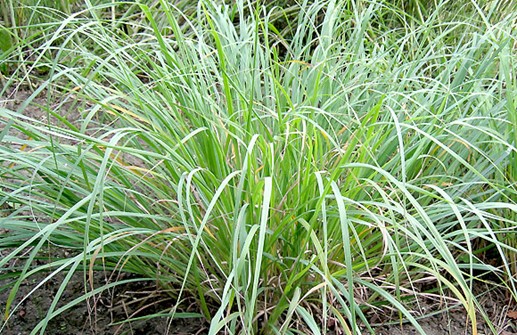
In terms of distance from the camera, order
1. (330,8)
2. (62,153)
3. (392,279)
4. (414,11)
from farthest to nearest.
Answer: (414,11)
(330,8)
(392,279)
(62,153)

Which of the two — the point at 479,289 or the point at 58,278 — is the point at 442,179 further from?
the point at 58,278

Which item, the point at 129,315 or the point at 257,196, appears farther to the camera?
the point at 129,315

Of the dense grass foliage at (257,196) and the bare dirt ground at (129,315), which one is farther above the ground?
the dense grass foliage at (257,196)

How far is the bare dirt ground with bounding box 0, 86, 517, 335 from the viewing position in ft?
6.51

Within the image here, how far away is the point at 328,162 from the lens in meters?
2.13

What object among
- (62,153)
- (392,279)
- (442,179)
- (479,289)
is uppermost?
(62,153)

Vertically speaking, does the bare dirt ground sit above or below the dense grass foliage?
below

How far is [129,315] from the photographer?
2.02 m

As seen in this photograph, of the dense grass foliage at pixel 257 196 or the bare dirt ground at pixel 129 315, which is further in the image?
the bare dirt ground at pixel 129 315

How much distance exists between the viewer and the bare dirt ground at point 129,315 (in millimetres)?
1985

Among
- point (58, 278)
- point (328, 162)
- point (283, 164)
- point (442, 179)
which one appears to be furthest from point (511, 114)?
point (58, 278)

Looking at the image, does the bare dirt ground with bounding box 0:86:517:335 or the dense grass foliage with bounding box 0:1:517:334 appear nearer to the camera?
the dense grass foliage with bounding box 0:1:517:334

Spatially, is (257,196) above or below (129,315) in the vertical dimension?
above

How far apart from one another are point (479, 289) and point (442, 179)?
1.43 ft
